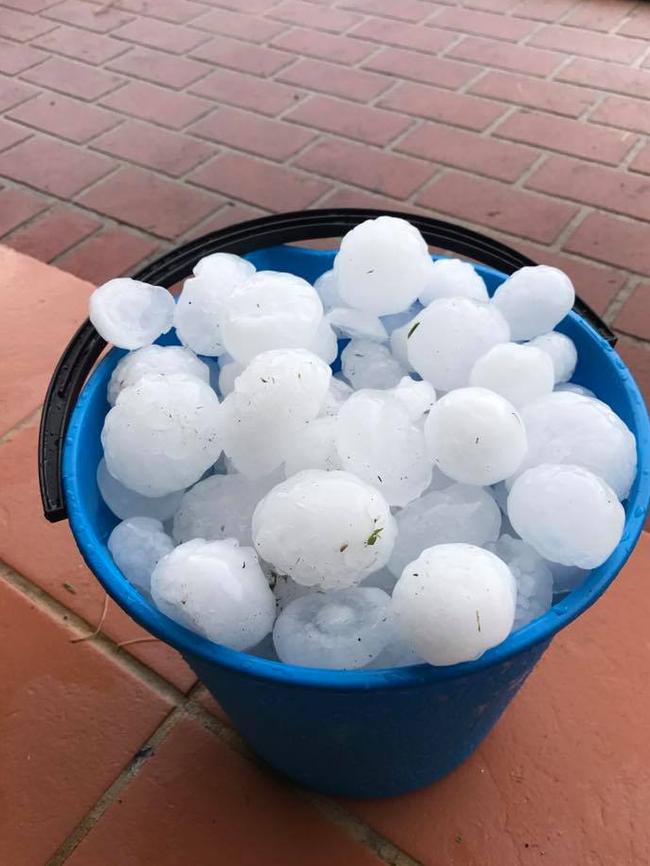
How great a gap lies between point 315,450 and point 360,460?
0.15 feet

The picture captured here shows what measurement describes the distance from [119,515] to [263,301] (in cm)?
24

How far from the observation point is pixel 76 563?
110cm

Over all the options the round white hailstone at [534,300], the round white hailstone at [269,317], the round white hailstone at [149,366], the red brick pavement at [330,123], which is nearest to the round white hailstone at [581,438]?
Answer: the round white hailstone at [534,300]

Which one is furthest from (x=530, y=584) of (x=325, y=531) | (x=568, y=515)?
(x=325, y=531)

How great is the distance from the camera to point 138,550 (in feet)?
2.19

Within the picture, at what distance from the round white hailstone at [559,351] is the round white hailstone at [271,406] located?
9.6 inches

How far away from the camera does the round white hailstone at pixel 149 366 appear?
2.49ft

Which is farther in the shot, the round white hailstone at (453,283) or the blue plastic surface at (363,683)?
the round white hailstone at (453,283)

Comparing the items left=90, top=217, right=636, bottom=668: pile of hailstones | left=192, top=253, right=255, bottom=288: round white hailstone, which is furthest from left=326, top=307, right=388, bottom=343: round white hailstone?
left=192, top=253, right=255, bottom=288: round white hailstone

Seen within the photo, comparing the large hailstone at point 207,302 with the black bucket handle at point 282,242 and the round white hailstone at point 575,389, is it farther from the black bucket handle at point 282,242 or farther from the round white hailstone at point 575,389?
the round white hailstone at point 575,389

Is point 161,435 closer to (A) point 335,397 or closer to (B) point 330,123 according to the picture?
(A) point 335,397

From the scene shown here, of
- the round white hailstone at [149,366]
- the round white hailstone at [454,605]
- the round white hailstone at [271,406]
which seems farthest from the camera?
the round white hailstone at [149,366]

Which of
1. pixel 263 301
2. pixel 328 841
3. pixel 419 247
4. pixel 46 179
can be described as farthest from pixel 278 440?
pixel 46 179

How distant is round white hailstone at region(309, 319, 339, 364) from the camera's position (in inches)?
31.4
